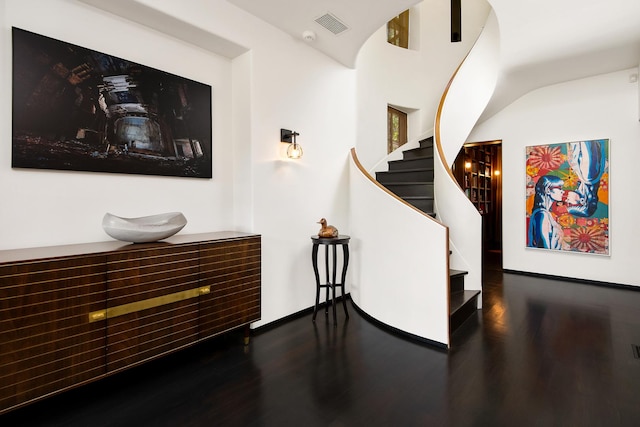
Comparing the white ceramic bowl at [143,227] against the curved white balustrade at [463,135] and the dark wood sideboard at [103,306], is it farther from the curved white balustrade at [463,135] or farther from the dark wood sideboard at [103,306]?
the curved white balustrade at [463,135]

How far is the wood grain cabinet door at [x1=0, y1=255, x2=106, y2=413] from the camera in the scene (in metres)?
1.58

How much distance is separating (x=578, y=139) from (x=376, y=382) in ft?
16.4

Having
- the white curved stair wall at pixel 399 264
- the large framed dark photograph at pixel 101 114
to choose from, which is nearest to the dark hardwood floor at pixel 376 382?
the white curved stair wall at pixel 399 264

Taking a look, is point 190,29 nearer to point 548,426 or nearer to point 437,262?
point 437,262

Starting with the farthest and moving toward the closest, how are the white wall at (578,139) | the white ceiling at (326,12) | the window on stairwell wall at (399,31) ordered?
the window on stairwell wall at (399,31), the white wall at (578,139), the white ceiling at (326,12)

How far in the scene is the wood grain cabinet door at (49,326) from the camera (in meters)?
1.58

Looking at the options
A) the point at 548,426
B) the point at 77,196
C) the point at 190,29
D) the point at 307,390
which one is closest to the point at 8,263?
the point at 77,196

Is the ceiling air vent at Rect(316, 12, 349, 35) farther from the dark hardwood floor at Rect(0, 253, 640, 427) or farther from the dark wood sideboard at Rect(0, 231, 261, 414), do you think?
the dark hardwood floor at Rect(0, 253, 640, 427)

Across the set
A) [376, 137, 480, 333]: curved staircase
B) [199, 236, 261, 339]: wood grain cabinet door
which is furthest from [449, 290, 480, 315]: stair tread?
[199, 236, 261, 339]: wood grain cabinet door

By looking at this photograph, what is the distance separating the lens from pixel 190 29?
2.52m

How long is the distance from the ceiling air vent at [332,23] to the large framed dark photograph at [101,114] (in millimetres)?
1345

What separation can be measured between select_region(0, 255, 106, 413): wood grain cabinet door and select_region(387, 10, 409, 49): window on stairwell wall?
19.1 feet

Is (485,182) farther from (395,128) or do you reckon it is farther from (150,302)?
(150,302)

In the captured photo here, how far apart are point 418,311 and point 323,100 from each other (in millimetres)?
2616
